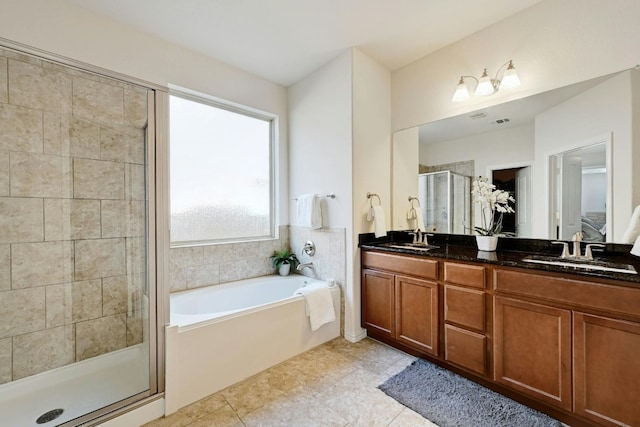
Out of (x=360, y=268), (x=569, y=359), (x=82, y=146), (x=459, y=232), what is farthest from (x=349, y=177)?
(x=82, y=146)

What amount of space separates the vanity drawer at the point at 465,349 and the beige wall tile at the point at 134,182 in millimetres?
2300

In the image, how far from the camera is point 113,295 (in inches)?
81.2

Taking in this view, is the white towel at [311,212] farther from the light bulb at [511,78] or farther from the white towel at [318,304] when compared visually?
the light bulb at [511,78]

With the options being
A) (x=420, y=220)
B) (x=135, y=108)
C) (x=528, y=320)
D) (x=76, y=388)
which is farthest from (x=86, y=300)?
(x=528, y=320)

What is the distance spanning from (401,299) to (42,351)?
260cm

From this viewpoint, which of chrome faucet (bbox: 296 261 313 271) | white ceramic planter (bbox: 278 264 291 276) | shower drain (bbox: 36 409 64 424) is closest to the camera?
shower drain (bbox: 36 409 64 424)

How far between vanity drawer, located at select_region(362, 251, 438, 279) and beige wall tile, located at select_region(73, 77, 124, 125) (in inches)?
87.6

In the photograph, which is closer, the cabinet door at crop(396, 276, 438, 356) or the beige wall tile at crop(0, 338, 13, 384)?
the beige wall tile at crop(0, 338, 13, 384)

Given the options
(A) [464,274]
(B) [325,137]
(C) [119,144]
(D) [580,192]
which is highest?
(B) [325,137]

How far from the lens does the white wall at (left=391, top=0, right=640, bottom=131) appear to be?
64.9 inches

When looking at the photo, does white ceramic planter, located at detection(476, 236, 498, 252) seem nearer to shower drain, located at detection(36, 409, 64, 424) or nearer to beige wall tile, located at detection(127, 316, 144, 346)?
beige wall tile, located at detection(127, 316, 144, 346)

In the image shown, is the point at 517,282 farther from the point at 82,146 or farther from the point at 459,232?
the point at 82,146

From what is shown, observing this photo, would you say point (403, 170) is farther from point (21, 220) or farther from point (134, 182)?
point (21, 220)

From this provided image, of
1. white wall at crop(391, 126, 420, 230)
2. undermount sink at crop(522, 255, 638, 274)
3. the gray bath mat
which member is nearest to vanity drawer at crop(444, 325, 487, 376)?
the gray bath mat
